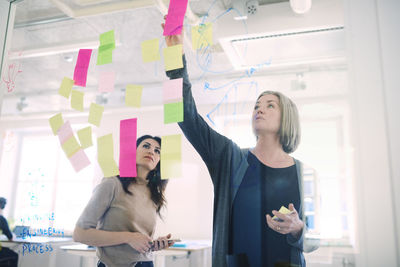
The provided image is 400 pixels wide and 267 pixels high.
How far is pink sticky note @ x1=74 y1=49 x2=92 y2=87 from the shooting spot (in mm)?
1380

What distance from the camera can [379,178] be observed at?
35.2 inches

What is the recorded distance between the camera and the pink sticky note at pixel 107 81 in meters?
1.32

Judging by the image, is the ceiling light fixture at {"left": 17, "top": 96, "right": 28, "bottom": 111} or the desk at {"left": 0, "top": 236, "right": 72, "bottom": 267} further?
the ceiling light fixture at {"left": 17, "top": 96, "right": 28, "bottom": 111}

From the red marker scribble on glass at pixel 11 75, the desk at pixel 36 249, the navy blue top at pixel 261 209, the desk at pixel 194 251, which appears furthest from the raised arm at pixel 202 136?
the red marker scribble on glass at pixel 11 75

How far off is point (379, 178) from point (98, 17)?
3.91 ft

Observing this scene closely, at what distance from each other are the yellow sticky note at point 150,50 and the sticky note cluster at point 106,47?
15cm

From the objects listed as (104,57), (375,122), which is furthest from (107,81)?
(375,122)

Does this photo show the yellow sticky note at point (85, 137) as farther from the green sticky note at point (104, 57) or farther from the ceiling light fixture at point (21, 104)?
the ceiling light fixture at point (21, 104)

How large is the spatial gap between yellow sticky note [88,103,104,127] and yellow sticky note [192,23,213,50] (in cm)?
43

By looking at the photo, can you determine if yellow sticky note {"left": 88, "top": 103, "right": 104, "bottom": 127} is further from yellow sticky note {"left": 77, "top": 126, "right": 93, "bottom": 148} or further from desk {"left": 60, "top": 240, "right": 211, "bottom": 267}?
desk {"left": 60, "top": 240, "right": 211, "bottom": 267}

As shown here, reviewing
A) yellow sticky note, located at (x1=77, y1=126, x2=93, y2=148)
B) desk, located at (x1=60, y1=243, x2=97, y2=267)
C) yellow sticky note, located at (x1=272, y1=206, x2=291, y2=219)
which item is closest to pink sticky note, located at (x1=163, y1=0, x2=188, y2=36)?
yellow sticky note, located at (x1=77, y1=126, x2=93, y2=148)

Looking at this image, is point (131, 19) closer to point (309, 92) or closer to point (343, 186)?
point (309, 92)

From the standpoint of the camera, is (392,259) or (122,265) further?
(122,265)

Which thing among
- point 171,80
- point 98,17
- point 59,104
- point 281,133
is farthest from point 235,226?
point 98,17
